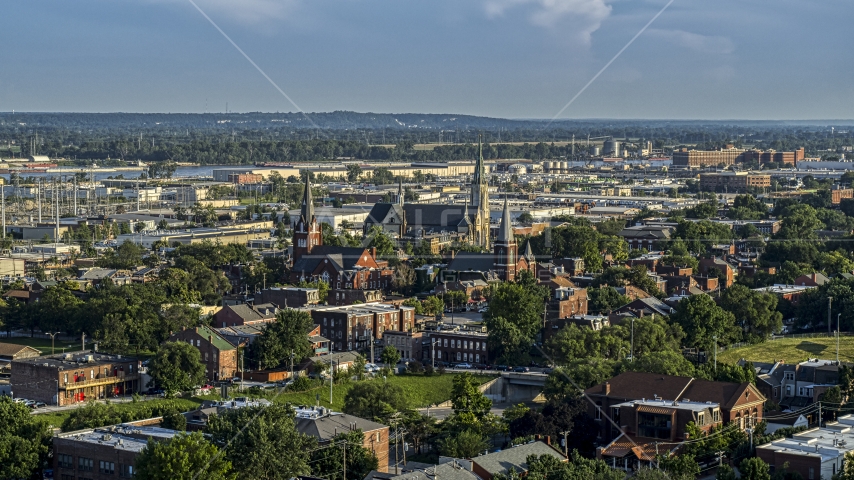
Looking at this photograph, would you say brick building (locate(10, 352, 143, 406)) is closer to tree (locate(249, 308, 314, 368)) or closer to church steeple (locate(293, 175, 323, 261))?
tree (locate(249, 308, 314, 368))

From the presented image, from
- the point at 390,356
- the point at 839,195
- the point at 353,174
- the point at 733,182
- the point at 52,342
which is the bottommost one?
the point at 52,342

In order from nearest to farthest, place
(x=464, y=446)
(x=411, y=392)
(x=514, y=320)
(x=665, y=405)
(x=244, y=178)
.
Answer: (x=464, y=446)
(x=665, y=405)
(x=411, y=392)
(x=514, y=320)
(x=244, y=178)

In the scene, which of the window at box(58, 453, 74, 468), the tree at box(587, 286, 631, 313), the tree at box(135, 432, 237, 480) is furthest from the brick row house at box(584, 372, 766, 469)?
the tree at box(587, 286, 631, 313)

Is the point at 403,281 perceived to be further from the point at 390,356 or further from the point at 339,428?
the point at 339,428

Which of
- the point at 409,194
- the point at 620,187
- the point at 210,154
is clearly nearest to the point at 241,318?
the point at 409,194

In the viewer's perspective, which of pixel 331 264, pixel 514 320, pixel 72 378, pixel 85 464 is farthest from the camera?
pixel 331 264

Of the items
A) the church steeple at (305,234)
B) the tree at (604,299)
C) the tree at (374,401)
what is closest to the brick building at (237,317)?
the tree at (374,401)

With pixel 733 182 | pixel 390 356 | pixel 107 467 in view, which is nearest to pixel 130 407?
pixel 107 467
